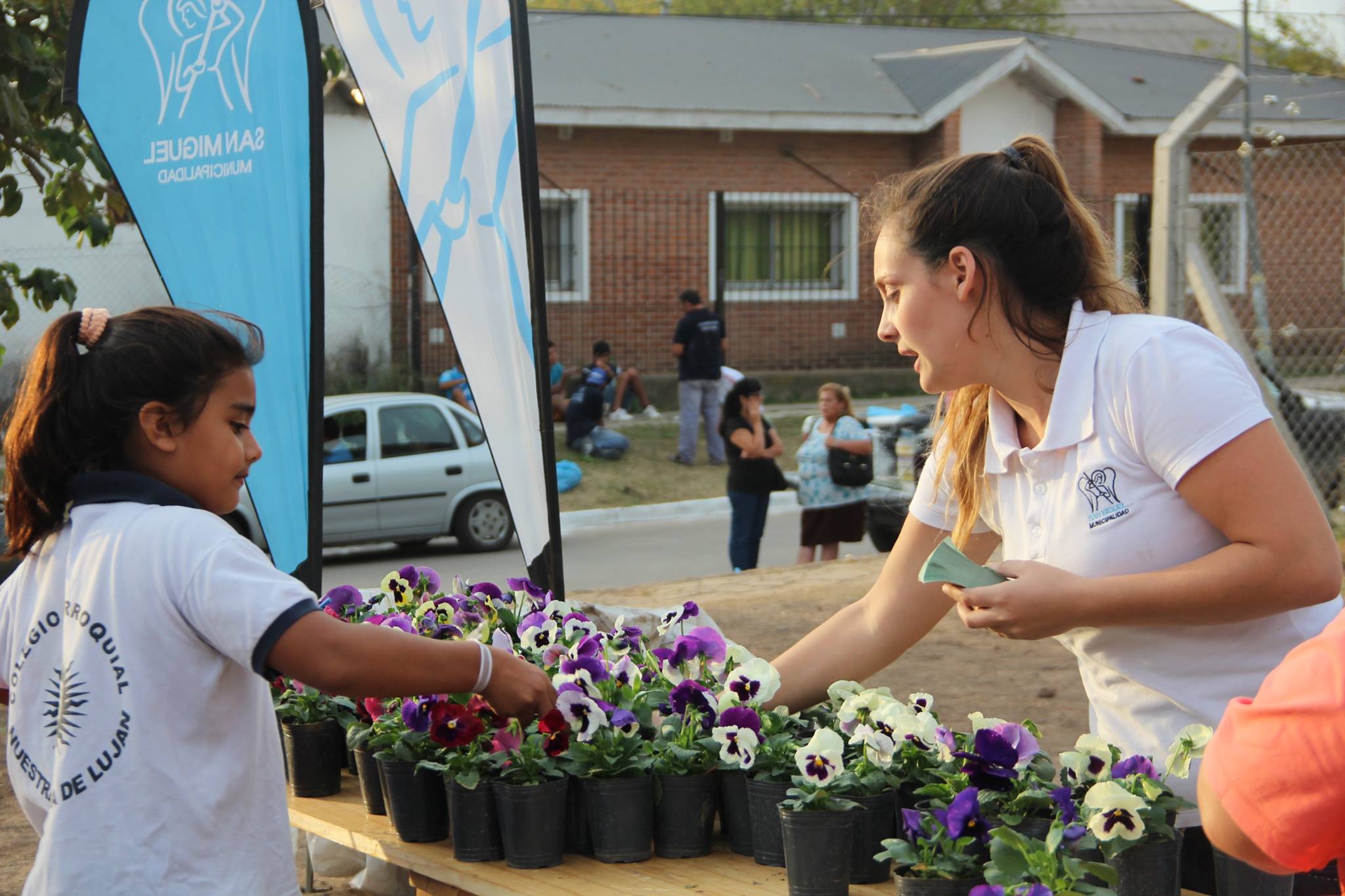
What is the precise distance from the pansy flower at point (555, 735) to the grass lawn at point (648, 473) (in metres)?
10.5

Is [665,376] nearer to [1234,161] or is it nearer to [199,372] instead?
[1234,161]

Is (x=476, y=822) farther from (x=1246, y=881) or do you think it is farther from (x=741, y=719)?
(x=1246, y=881)

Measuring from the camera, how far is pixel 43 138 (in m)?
5.55

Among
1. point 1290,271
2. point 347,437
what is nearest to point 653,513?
point 347,437

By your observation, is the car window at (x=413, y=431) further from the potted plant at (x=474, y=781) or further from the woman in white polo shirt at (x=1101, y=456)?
the woman in white polo shirt at (x=1101, y=456)

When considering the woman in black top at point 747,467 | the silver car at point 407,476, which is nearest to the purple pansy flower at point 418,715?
the woman in black top at point 747,467

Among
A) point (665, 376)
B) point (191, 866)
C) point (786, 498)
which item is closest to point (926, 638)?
point (191, 866)

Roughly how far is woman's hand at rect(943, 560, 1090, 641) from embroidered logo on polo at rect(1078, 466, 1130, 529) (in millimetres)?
121

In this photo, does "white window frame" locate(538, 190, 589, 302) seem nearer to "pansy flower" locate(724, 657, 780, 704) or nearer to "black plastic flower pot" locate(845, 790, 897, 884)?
"pansy flower" locate(724, 657, 780, 704)

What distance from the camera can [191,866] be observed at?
196 cm

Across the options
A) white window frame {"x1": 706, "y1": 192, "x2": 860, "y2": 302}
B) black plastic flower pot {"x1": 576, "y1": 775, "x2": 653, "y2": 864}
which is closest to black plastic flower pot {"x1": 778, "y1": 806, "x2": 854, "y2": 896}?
black plastic flower pot {"x1": 576, "y1": 775, "x2": 653, "y2": 864}

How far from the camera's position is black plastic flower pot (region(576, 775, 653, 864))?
2.51 m

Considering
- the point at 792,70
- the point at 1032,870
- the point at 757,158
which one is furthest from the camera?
the point at 792,70

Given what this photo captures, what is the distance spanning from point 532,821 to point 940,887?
0.81m
